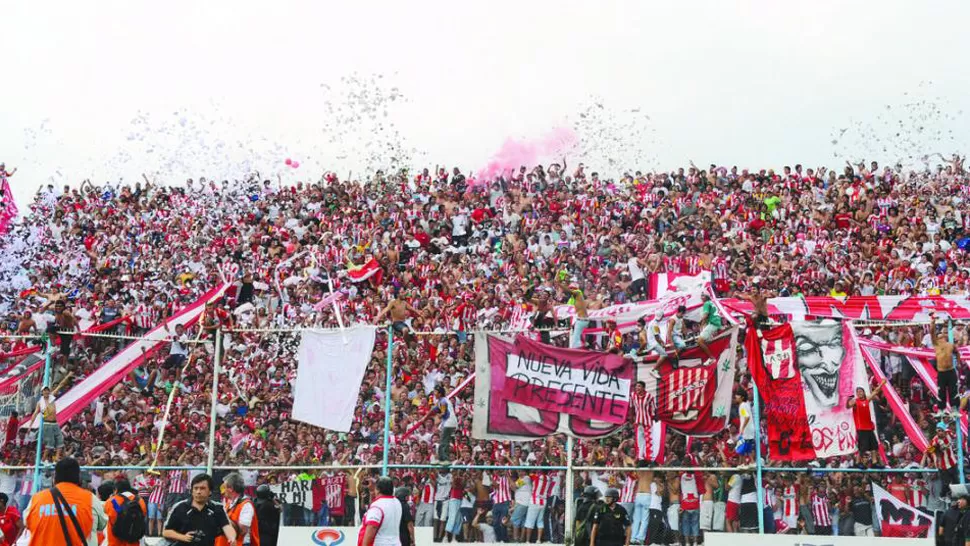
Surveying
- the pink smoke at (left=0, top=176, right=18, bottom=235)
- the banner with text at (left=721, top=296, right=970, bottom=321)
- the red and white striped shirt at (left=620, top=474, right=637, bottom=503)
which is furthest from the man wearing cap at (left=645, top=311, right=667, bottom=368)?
the pink smoke at (left=0, top=176, right=18, bottom=235)

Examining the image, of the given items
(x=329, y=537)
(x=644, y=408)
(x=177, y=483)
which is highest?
(x=644, y=408)

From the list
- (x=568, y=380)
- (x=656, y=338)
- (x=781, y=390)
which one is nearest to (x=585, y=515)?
(x=568, y=380)

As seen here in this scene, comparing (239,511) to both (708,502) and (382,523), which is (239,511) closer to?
(382,523)

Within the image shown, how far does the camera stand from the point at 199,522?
34.3ft

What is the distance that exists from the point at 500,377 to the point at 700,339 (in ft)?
9.66

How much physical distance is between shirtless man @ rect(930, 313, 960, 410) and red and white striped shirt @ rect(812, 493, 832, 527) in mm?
2088

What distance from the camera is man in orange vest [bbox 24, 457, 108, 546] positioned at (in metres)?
Answer: 10.1

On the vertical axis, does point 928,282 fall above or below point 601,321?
above

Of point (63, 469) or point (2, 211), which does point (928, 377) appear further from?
point (2, 211)

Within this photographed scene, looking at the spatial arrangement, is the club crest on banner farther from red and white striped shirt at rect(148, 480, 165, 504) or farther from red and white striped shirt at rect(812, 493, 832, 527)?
red and white striped shirt at rect(812, 493, 832, 527)

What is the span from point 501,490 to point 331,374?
3.05 m

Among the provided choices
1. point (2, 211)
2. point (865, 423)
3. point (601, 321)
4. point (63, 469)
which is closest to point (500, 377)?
point (601, 321)

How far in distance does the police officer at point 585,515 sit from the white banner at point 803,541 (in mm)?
2437

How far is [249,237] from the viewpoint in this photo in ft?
106
